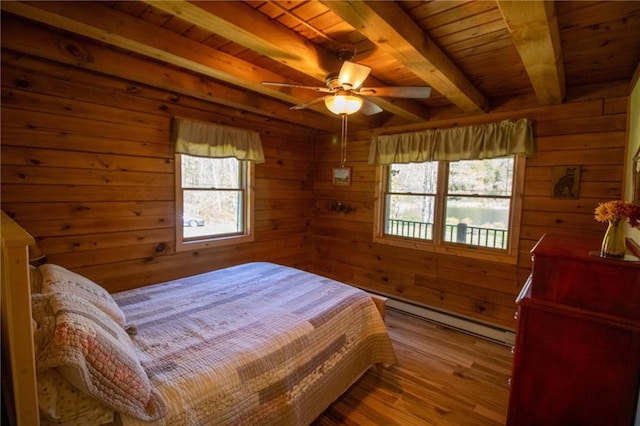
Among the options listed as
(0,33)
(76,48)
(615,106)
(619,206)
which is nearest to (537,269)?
(619,206)

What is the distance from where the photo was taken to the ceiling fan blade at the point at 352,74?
1.71 meters

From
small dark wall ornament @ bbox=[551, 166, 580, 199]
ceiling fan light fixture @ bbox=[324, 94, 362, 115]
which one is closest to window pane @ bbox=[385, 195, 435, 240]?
small dark wall ornament @ bbox=[551, 166, 580, 199]

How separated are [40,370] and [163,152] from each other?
2263mm

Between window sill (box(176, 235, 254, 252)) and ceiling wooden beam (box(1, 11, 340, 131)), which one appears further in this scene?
window sill (box(176, 235, 254, 252))

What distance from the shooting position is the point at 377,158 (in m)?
3.72

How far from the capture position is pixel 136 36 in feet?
5.81

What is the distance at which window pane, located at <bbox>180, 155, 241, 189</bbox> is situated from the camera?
10.3ft

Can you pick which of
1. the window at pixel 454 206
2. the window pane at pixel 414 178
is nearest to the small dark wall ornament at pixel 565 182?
the window at pixel 454 206

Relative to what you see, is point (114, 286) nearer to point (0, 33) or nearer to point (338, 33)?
point (0, 33)

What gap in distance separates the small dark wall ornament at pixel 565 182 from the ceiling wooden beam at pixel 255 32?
218 cm

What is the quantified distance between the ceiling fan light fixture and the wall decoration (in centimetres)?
204

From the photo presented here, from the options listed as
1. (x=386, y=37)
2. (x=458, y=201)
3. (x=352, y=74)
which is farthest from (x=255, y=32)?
(x=458, y=201)

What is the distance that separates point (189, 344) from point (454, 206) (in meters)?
2.88

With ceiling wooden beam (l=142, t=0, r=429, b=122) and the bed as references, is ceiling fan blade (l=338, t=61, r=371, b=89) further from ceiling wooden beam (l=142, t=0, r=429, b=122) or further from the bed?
the bed
